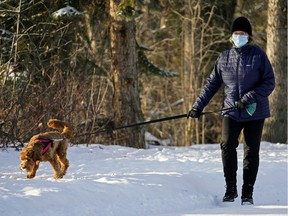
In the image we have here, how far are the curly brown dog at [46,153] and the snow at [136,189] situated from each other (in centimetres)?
15

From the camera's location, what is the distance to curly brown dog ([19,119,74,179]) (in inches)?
316

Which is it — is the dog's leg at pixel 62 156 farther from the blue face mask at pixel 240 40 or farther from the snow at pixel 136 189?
the blue face mask at pixel 240 40

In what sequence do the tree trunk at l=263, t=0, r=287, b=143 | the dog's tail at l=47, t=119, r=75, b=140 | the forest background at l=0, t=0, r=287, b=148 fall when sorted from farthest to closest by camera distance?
the tree trunk at l=263, t=0, r=287, b=143 → the forest background at l=0, t=0, r=287, b=148 → the dog's tail at l=47, t=119, r=75, b=140

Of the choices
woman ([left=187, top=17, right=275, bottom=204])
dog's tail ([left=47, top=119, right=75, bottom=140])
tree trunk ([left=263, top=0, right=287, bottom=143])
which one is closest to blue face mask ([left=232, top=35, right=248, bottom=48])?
woman ([left=187, top=17, right=275, bottom=204])

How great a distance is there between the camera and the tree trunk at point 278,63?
15.8 meters

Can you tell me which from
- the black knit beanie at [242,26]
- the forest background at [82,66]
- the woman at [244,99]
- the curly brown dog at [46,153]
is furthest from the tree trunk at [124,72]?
the woman at [244,99]

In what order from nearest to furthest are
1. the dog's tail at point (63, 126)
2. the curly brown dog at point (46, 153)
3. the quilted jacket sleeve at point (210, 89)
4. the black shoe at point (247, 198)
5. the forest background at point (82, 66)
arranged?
the black shoe at point (247, 198) < the quilted jacket sleeve at point (210, 89) < the curly brown dog at point (46, 153) < the dog's tail at point (63, 126) < the forest background at point (82, 66)

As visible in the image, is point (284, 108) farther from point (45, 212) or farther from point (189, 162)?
point (45, 212)

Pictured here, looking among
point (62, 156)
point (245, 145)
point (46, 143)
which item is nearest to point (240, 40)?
point (245, 145)

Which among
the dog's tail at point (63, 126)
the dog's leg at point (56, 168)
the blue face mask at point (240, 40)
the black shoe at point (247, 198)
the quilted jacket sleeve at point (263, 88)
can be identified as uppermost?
the blue face mask at point (240, 40)

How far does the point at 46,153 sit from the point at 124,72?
6707 mm

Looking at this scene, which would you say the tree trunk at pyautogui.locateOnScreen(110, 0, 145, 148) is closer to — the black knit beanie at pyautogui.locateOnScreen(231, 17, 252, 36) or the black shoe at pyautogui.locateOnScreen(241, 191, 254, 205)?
the black knit beanie at pyautogui.locateOnScreen(231, 17, 252, 36)

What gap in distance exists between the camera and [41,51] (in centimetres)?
1538

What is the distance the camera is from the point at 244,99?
7.30 meters
